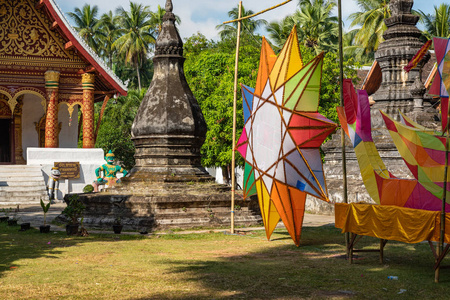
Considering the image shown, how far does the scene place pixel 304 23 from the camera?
4431 cm

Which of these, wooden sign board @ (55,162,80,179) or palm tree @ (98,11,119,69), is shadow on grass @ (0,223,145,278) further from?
palm tree @ (98,11,119,69)

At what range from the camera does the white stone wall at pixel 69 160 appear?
968 inches

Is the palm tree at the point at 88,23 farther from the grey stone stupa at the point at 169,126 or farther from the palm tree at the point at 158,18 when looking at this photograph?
the grey stone stupa at the point at 169,126

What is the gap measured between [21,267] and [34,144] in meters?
22.4

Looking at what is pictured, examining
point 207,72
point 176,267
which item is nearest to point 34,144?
point 207,72

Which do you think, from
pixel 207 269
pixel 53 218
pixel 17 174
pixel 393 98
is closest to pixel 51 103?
pixel 17 174

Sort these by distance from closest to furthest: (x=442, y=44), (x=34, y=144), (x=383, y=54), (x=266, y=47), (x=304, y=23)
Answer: (x=442, y=44) → (x=266, y=47) → (x=383, y=54) → (x=34, y=144) → (x=304, y=23)

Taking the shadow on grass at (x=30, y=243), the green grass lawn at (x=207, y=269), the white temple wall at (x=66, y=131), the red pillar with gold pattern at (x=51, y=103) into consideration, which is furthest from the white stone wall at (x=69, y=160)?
the green grass lawn at (x=207, y=269)

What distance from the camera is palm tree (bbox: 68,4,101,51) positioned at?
189 ft

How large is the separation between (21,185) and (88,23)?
128 feet

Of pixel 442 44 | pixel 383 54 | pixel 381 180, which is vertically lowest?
pixel 381 180

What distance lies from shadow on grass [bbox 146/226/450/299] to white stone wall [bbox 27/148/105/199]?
17.1 meters

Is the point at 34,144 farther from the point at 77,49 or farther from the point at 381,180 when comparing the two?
the point at 381,180

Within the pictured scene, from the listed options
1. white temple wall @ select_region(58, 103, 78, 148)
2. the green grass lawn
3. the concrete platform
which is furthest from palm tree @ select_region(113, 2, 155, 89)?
the green grass lawn
